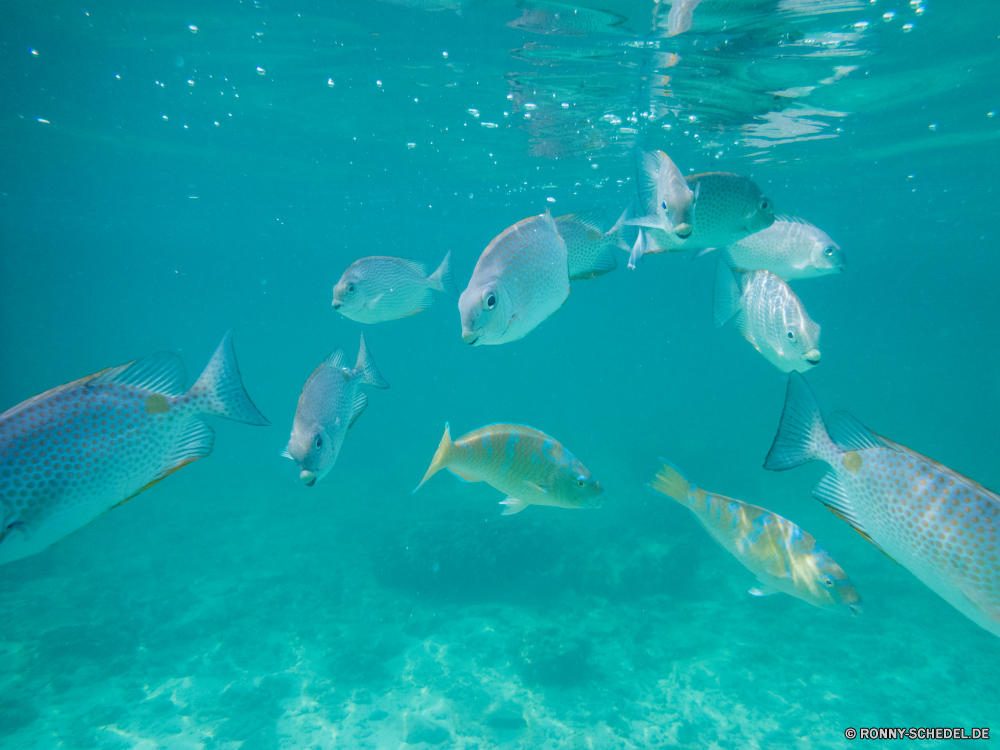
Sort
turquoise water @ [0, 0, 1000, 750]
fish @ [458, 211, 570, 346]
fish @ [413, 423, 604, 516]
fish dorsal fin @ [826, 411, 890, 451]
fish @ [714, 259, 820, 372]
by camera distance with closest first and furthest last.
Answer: fish @ [458, 211, 570, 346]
fish dorsal fin @ [826, 411, 890, 451]
fish @ [714, 259, 820, 372]
fish @ [413, 423, 604, 516]
turquoise water @ [0, 0, 1000, 750]

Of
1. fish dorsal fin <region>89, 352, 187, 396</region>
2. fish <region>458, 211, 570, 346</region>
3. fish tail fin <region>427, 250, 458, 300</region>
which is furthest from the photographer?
fish tail fin <region>427, 250, 458, 300</region>

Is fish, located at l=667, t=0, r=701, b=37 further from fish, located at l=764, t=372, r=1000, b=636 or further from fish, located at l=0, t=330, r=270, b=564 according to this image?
fish, located at l=0, t=330, r=270, b=564

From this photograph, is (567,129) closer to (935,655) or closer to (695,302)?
(935,655)

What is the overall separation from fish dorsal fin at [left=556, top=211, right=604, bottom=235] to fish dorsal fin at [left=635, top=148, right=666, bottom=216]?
31 cm

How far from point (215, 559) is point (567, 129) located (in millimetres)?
19438

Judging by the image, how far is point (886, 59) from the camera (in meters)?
11.4

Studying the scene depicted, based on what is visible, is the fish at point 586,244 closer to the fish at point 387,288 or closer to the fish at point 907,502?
the fish at point 907,502

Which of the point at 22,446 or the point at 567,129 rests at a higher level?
the point at 567,129

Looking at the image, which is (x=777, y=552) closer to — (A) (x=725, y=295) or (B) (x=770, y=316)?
(B) (x=770, y=316)

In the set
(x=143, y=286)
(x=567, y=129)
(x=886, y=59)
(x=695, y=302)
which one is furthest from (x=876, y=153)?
(x=143, y=286)

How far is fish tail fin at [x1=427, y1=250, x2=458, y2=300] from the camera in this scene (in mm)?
4074

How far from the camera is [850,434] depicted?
2.38 m

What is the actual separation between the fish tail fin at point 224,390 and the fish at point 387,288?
5.32ft

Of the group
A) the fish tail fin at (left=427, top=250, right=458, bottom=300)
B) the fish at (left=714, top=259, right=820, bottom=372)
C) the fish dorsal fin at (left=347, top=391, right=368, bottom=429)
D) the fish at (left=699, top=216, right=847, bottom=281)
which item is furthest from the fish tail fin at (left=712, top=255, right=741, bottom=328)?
the fish dorsal fin at (left=347, top=391, right=368, bottom=429)
